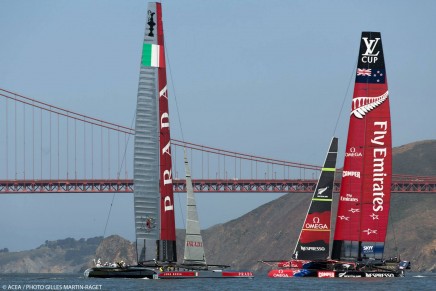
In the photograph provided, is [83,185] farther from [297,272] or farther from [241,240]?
[241,240]

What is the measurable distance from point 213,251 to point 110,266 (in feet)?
411

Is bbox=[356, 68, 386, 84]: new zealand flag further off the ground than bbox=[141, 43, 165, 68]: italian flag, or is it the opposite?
bbox=[141, 43, 165, 68]: italian flag

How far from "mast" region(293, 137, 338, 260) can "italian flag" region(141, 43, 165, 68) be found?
412 inches

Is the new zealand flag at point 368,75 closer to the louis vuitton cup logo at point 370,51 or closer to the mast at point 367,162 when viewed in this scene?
the mast at point 367,162

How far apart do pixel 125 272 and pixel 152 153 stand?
3776mm

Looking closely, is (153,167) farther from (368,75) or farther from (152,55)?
(368,75)

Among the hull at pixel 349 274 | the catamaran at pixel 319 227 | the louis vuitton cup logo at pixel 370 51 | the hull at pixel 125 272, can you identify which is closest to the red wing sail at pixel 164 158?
the hull at pixel 125 272

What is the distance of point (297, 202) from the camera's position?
160 metres

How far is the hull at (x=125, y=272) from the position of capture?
39125mm

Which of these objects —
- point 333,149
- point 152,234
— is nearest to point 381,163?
point 333,149

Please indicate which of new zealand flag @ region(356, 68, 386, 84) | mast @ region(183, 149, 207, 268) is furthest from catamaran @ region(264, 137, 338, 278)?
mast @ region(183, 149, 207, 268)

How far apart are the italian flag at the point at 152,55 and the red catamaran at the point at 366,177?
284 inches

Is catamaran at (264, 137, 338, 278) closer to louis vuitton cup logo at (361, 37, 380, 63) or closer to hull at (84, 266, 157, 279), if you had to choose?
louis vuitton cup logo at (361, 37, 380, 63)

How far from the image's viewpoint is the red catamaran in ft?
142
